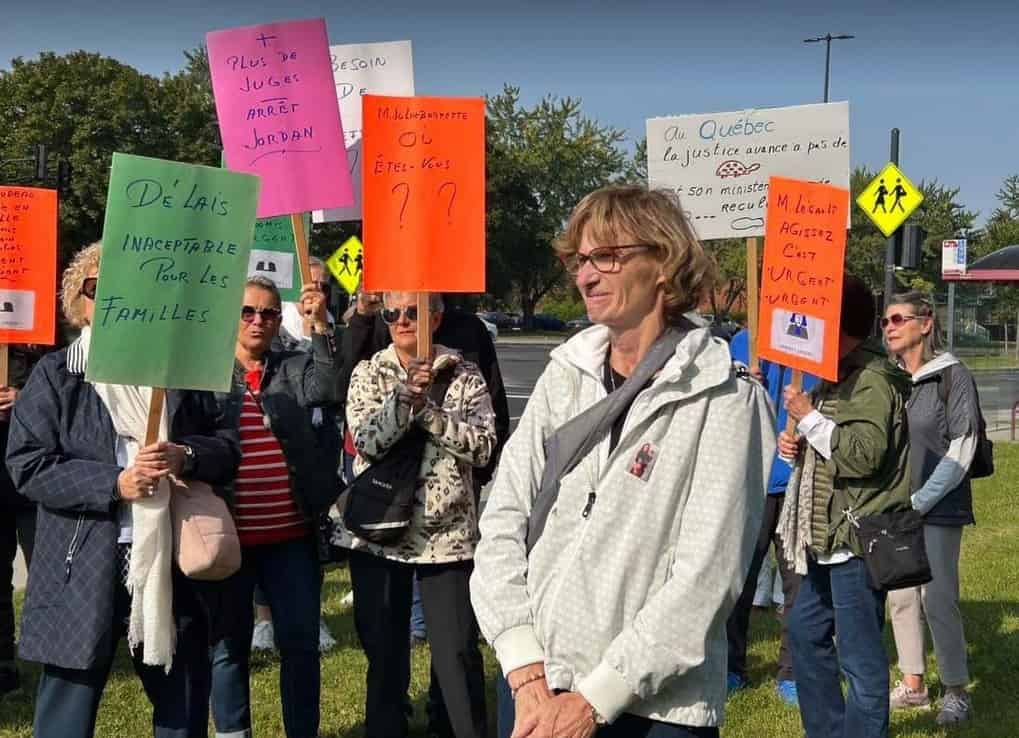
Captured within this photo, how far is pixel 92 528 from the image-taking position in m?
3.65

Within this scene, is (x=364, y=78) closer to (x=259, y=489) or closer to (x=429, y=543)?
(x=259, y=489)

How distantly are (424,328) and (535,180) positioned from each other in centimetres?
7195

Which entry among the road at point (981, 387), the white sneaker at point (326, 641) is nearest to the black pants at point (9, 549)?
the white sneaker at point (326, 641)

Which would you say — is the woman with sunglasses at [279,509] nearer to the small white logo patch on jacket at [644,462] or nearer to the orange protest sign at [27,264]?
the orange protest sign at [27,264]

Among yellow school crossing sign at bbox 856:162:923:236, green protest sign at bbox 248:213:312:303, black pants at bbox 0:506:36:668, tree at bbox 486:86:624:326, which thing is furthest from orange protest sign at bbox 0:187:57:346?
tree at bbox 486:86:624:326

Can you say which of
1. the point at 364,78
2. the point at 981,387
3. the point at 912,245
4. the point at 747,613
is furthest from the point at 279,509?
the point at 981,387

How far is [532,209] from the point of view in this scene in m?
73.1

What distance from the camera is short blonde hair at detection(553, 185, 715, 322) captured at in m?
2.70

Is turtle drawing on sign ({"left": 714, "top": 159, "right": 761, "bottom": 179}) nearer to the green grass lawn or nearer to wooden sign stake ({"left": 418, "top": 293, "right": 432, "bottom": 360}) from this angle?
wooden sign stake ({"left": 418, "top": 293, "right": 432, "bottom": 360})

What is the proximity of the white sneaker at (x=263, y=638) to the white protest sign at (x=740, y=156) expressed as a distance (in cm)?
316

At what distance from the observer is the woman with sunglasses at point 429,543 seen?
13.9 feet

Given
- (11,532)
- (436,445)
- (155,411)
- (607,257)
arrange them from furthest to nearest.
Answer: (11,532)
(436,445)
(155,411)
(607,257)

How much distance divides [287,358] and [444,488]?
94cm

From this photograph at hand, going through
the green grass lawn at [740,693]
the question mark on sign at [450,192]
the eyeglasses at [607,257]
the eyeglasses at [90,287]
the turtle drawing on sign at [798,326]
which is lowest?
the green grass lawn at [740,693]
